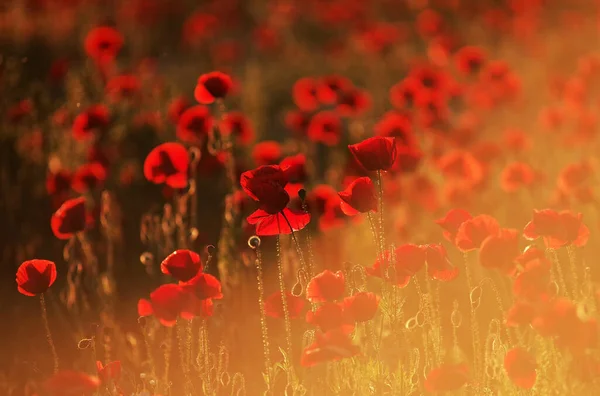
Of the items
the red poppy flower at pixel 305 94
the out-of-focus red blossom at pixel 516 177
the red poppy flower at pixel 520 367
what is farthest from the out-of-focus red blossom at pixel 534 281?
the red poppy flower at pixel 305 94

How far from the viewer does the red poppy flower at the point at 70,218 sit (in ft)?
7.39

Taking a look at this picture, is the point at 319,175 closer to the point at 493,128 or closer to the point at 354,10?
the point at 493,128

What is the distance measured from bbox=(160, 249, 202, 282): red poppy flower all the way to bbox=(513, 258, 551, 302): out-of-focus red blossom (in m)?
0.72

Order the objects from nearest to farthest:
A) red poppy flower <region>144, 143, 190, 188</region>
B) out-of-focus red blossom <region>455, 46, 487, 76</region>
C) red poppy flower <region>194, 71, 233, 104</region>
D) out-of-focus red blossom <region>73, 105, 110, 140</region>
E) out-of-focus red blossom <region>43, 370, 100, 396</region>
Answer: out-of-focus red blossom <region>43, 370, 100, 396</region> < red poppy flower <region>144, 143, 190, 188</region> < red poppy flower <region>194, 71, 233, 104</region> < out-of-focus red blossom <region>73, 105, 110, 140</region> < out-of-focus red blossom <region>455, 46, 487, 76</region>

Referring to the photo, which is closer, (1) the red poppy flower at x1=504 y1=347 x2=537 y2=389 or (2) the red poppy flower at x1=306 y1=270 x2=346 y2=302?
(1) the red poppy flower at x1=504 y1=347 x2=537 y2=389

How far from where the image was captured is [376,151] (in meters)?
1.88

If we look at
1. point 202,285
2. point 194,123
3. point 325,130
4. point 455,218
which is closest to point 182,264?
point 202,285

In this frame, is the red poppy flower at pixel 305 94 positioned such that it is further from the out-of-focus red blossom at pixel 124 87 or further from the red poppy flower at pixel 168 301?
the red poppy flower at pixel 168 301

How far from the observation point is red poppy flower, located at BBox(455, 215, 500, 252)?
1.90 meters

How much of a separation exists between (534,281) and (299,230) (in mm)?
1530

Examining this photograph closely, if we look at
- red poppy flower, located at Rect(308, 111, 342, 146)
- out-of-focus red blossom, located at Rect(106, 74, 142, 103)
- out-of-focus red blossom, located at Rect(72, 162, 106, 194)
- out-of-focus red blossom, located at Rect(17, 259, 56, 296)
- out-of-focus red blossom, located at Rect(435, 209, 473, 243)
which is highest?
out-of-focus red blossom, located at Rect(106, 74, 142, 103)

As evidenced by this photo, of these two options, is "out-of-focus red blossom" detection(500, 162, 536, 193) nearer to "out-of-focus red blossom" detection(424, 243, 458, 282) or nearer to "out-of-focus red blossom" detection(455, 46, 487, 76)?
"out-of-focus red blossom" detection(455, 46, 487, 76)

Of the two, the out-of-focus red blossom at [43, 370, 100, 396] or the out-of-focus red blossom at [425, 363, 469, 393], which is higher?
the out-of-focus red blossom at [43, 370, 100, 396]

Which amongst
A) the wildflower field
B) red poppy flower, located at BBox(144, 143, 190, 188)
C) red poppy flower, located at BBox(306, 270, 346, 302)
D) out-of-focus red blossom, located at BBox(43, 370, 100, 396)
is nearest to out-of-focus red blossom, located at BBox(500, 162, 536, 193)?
the wildflower field
